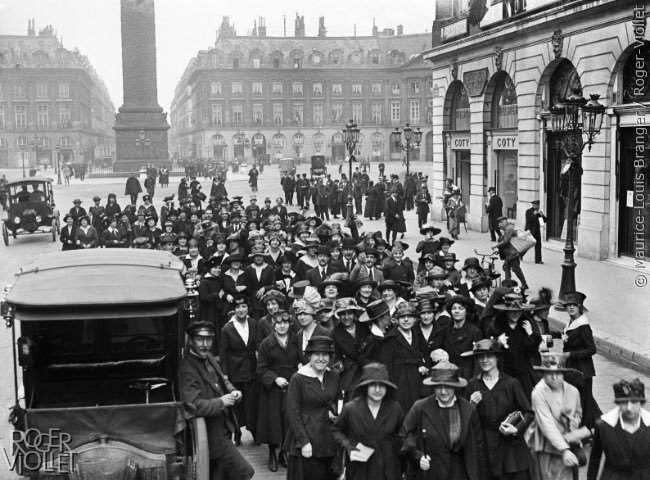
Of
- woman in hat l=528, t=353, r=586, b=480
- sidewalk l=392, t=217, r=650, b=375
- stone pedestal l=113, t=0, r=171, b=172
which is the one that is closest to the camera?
woman in hat l=528, t=353, r=586, b=480

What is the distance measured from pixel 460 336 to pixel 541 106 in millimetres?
18914

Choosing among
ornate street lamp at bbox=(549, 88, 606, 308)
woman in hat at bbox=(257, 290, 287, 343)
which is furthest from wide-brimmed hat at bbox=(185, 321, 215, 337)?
ornate street lamp at bbox=(549, 88, 606, 308)

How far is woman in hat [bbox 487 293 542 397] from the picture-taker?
31.8ft

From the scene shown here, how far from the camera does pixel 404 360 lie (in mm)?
9281

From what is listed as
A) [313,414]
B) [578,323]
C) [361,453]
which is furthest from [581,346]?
[361,453]

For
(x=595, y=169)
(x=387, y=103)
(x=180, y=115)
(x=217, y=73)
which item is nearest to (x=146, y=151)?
(x=217, y=73)

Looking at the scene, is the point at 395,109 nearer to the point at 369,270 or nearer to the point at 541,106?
the point at 541,106

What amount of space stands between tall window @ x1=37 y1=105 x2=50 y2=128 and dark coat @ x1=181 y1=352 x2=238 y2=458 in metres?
107

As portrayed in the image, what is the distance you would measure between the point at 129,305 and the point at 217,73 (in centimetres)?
10274

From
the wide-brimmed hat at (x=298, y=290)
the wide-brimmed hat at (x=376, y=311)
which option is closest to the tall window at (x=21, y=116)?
the wide-brimmed hat at (x=298, y=290)

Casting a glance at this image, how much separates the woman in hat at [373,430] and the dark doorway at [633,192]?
53.7 feet

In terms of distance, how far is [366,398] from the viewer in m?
7.27

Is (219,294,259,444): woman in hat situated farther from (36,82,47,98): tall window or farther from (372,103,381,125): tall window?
(36,82,47,98): tall window

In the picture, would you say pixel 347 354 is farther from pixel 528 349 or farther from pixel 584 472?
pixel 584 472
